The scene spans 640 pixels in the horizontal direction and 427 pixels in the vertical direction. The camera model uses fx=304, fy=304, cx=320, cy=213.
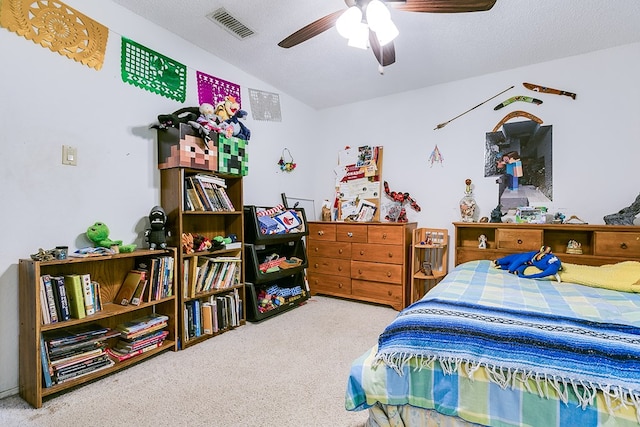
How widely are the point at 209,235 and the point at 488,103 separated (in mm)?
3077

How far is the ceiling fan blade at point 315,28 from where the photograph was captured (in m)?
1.72

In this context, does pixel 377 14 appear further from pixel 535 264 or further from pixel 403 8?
pixel 535 264

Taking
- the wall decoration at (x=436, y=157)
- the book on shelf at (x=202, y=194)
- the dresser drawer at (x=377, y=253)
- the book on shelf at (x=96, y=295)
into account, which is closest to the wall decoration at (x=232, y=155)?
the book on shelf at (x=202, y=194)

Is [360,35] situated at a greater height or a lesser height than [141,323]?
greater

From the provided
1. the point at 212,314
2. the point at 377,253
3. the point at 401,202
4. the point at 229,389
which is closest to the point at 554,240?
the point at 401,202

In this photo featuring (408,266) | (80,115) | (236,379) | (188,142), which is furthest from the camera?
(408,266)

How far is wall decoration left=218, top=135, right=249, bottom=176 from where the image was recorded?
100 inches

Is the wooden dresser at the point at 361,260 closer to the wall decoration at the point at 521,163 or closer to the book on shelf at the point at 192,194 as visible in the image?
the wall decoration at the point at 521,163

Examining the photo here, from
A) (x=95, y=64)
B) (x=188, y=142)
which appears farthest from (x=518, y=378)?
(x=95, y=64)

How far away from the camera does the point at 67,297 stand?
1733 mm

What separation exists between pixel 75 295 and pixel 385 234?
8.49 ft

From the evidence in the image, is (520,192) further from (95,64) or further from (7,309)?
(7,309)

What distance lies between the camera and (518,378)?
97 cm

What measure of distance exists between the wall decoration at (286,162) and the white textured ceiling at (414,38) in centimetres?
77
